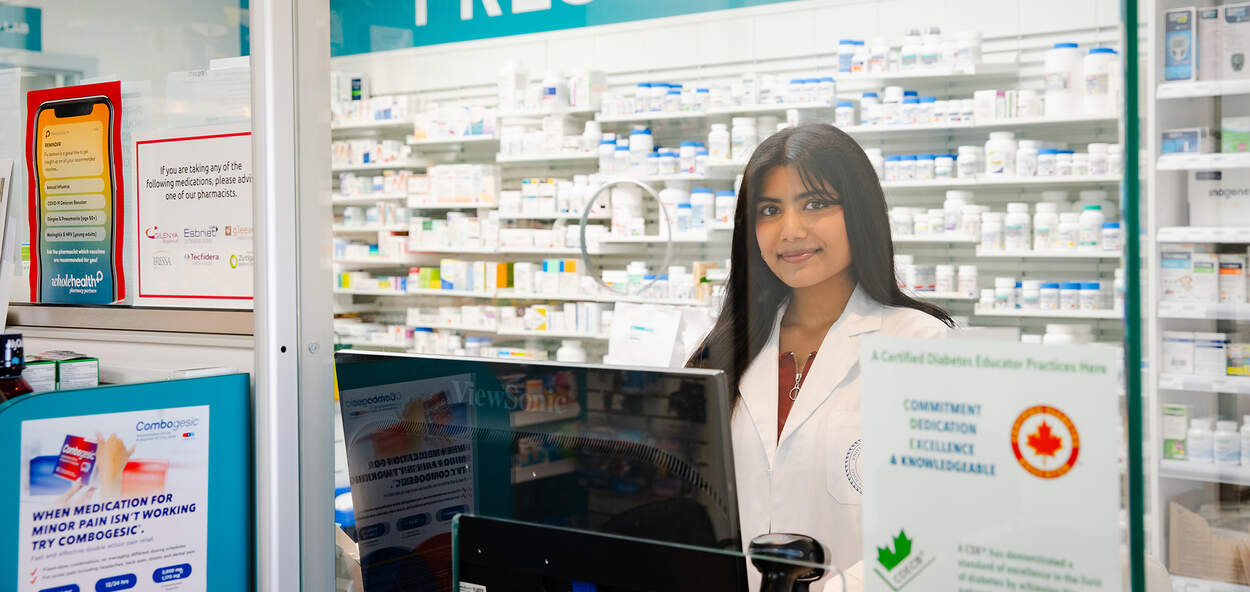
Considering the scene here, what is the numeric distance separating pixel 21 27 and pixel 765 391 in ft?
5.83

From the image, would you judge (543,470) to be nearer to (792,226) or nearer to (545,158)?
(792,226)

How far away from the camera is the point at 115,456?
1396 millimetres

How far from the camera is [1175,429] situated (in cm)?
110

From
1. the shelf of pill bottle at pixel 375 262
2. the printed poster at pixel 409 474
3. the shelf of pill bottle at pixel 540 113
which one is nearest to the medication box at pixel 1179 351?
the printed poster at pixel 409 474

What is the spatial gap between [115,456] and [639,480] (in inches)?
32.4

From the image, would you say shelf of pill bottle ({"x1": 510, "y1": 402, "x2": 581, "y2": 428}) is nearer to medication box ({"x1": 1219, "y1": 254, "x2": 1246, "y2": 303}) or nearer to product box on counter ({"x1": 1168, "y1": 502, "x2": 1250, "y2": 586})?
product box on counter ({"x1": 1168, "y1": 502, "x2": 1250, "y2": 586})

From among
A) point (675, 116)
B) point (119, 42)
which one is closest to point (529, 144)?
point (675, 116)

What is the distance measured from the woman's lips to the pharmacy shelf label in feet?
0.89

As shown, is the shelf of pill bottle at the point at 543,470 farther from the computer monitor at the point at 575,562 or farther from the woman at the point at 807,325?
the woman at the point at 807,325

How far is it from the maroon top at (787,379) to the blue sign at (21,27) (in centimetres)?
168

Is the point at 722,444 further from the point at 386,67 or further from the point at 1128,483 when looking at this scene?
the point at 386,67

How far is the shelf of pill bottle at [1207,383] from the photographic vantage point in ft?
3.55

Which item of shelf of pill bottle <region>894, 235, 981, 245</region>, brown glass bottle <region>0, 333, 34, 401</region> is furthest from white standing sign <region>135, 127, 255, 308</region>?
shelf of pill bottle <region>894, 235, 981, 245</region>

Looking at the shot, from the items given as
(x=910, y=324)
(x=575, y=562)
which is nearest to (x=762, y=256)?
(x=910, y=324)
